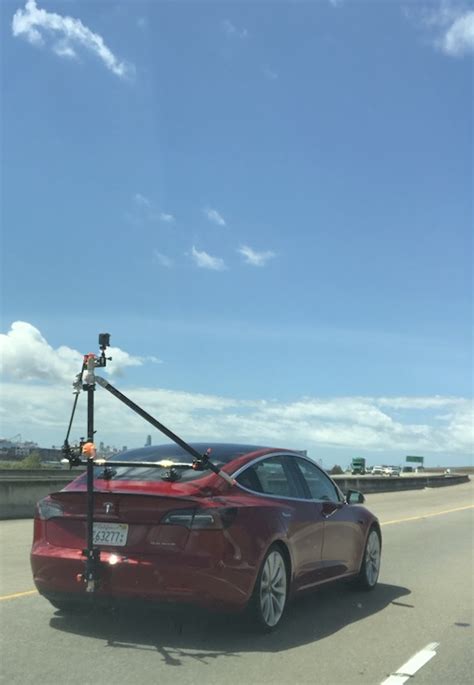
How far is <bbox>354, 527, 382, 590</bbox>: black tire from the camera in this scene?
334 inches

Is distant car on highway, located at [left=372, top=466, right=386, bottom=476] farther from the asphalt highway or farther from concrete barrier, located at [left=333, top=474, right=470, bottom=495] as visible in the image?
the asphalt highway

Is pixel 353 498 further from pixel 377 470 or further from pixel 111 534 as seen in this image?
pixel 377 470

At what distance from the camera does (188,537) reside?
582 cm

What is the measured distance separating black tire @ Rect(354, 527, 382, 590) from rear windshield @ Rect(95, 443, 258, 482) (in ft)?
7.86

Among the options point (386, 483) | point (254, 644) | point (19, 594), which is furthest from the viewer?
point (386, 483)

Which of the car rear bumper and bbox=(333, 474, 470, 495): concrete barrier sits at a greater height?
bbox=(333, 474, 470, 495): concrete barrier

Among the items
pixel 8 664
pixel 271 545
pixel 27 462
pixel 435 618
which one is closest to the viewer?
pixel 8 664

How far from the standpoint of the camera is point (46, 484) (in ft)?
57.2

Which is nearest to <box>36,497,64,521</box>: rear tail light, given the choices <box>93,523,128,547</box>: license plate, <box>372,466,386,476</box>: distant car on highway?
<box>93,523,128,547</box>: license plate

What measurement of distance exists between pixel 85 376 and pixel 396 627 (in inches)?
146

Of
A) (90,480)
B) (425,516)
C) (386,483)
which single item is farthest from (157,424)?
(386,483)

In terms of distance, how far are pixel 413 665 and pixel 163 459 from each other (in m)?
2.71

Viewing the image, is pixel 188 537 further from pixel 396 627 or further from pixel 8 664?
pixel 396 627

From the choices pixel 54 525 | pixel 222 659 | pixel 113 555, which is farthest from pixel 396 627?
pixel 54 525
